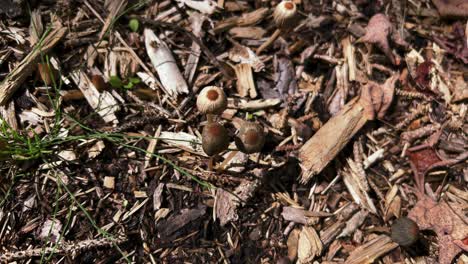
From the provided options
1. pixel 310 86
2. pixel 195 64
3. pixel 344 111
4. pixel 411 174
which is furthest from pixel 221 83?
pixel 411 174

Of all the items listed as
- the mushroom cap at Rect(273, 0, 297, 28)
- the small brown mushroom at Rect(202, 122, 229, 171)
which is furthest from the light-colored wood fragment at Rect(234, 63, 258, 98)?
the small brown mushroom at Rect(202, 122, 229, 171)

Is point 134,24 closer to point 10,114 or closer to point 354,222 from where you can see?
point 10,114

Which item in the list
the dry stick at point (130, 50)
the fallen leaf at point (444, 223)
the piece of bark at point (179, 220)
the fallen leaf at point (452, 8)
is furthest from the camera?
the fallen leaf at point (452, 8)

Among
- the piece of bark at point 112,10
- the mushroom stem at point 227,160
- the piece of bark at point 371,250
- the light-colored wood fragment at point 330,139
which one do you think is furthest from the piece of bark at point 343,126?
the piece of bark at point 112,10

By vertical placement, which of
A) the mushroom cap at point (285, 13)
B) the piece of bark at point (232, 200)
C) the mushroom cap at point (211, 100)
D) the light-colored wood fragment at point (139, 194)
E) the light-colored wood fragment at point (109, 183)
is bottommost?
the piece of bark at point (232, 200)

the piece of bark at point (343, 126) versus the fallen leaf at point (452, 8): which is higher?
the fallen leaf at point (452, 8)

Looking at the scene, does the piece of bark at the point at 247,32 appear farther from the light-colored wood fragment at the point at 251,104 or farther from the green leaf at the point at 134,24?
the green leaf at the point at 134,24

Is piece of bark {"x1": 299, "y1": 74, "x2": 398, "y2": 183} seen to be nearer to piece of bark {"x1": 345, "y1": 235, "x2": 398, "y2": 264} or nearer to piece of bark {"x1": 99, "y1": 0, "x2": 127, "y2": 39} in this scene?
piece of bark {"x1": 345, "y1": 235, "x2": 398, "y2": 264}
